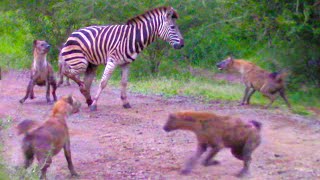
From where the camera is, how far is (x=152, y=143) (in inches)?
354

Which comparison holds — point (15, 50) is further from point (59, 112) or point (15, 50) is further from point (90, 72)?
point (59, 112)

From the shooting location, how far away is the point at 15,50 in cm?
2162

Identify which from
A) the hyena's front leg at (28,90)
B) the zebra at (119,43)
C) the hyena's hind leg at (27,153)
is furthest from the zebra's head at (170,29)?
the hyena's hind leg at (27,153)

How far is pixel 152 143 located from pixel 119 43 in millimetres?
3430

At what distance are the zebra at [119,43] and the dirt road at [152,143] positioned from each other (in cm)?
70

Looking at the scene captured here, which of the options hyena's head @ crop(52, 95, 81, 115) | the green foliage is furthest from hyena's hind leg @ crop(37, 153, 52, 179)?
the green foliage

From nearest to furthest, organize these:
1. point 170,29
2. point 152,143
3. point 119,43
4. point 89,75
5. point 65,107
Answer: point 65,107, point 152,143, point 119,43, point 170,29, point 89,75

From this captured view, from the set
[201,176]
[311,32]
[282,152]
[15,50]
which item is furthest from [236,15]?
[15,50]

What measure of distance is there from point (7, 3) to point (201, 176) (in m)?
13.9

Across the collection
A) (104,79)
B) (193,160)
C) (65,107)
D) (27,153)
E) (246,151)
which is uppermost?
A: (65,107)

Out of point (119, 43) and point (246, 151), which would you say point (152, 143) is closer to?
point (246, 151)

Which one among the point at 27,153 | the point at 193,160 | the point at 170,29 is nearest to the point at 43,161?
the point at 27,153

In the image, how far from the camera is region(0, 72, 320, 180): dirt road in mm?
7471

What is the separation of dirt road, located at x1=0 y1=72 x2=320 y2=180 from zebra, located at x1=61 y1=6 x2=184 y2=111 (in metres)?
0.70
